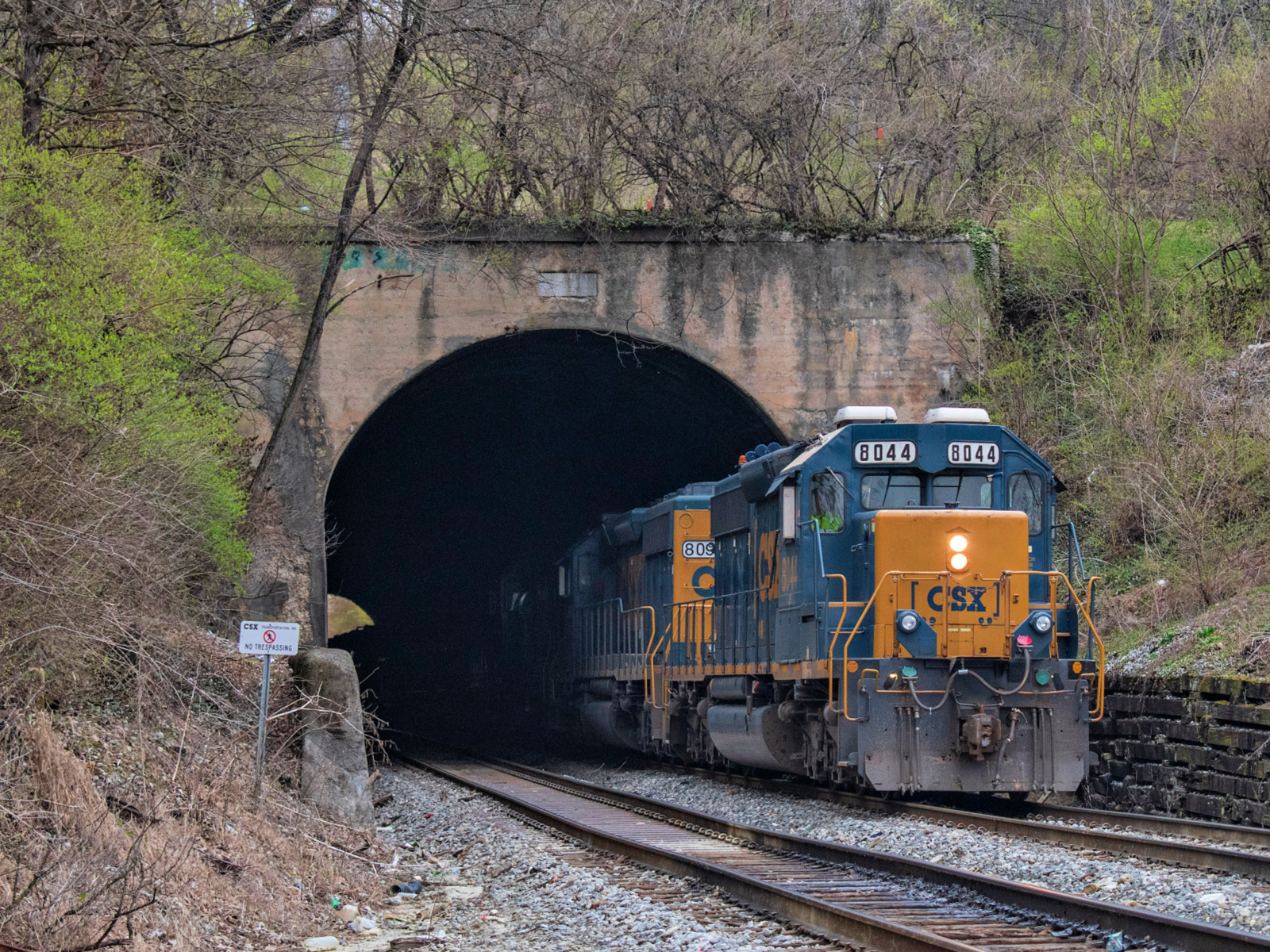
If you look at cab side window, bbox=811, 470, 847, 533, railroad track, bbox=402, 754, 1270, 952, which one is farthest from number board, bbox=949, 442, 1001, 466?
railroad track, bbox=402, 754, 1270, 952

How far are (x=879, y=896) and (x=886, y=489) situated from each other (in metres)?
4.74

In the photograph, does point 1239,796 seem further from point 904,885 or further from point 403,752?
point 403,752

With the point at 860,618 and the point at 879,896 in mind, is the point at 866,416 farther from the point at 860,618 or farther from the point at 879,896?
the point at 879,896

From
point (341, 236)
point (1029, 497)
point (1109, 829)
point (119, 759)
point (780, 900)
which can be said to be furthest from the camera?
point (341, 236)

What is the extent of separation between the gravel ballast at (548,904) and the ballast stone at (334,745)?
532mm

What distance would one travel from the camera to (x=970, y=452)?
1153cm

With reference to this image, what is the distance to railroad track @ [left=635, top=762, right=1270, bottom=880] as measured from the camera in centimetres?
810

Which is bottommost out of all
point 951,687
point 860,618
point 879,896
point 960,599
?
point 879,896

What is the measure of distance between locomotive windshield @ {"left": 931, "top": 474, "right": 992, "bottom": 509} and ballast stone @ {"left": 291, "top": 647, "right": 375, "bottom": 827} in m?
5.29

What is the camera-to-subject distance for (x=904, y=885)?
317 inches

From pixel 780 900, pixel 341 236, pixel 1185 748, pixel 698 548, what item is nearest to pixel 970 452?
pixel 1185 748

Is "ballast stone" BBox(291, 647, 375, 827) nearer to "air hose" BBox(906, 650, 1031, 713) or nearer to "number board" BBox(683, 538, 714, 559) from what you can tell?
"air hose" BBox(906, 650, 1031, 713)

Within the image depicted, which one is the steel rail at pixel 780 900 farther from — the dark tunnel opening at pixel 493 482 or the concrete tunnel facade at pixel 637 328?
the dark tunnel opening at pixel 493 482

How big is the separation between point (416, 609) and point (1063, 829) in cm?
3272
